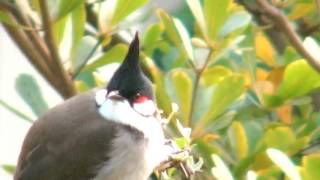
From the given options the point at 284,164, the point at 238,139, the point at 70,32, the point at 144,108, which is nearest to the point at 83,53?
the point at 70,32

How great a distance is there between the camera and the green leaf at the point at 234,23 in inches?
58.9

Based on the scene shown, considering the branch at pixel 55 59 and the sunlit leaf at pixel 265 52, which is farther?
the sunlit leaf at pixel 265 52

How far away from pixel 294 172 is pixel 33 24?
50 cm

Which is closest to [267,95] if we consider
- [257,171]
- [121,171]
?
[257,171]

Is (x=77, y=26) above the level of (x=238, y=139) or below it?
above

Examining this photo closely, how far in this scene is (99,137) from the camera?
5.30 feet

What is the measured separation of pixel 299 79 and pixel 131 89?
27 centimetres

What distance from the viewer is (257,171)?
1481 mm

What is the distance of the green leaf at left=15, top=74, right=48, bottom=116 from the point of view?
5.23 ft

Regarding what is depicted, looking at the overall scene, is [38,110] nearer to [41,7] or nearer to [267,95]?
[41,7]

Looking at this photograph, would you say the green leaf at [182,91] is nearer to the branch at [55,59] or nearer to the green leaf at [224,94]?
the green leaf at [224,94]

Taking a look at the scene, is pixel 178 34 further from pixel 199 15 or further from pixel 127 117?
pixel 127 117

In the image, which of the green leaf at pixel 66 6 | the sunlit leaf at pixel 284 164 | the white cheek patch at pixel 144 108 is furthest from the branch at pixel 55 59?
the sunlit leaf at pixel 284 164

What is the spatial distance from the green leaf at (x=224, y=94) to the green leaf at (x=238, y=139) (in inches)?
1.2
